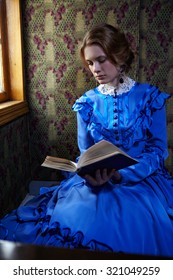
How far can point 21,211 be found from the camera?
1.35 metres

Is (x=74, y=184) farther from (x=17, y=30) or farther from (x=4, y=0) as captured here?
(x=4, y=0)

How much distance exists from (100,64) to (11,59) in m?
0.92

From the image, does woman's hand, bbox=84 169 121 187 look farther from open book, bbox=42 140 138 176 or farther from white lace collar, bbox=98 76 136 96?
white lace collar, bbox=98 76 136 96

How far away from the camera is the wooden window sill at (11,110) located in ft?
5.90

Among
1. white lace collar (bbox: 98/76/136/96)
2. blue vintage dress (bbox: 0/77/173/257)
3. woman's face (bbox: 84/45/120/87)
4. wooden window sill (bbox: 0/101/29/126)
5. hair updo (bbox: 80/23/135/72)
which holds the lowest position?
blue vintage dress (bbox: 0/77/173/257)

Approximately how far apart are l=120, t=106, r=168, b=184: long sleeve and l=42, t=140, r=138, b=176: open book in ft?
0.67

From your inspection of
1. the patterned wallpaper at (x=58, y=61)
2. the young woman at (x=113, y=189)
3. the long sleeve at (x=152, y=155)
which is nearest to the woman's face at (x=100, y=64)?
the young woman at (x=113, y=189)

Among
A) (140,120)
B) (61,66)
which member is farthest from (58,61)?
(140,120)

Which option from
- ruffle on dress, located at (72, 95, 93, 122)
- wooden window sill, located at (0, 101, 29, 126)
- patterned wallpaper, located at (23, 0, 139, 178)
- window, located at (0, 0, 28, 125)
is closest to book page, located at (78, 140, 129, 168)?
ruffle on dress, located at (72, 95, 93, 122)

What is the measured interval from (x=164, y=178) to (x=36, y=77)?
1.24 metres

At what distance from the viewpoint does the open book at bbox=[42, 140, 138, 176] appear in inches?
40.6

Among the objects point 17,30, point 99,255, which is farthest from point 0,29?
point 99,255

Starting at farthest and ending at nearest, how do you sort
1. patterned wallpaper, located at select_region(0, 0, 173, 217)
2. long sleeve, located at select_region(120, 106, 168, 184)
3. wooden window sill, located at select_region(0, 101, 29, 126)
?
patterned wallpaper, located at select_region(0, 0, 173, 217)
wooden window sill, located at select_region(0, 101, 29, 126)
long sleeve, located at select_region(120, 106, 168, 184)

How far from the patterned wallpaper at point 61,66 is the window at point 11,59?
73 millimetres
